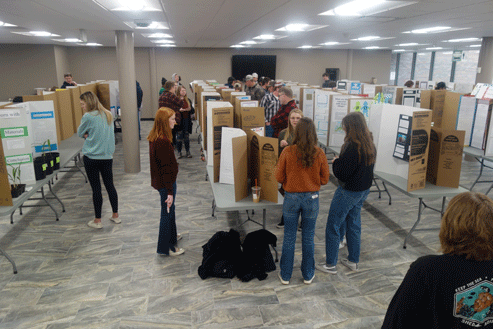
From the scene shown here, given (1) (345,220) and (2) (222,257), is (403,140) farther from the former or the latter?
(2) (222,257)

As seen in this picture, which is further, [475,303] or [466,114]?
[466,114]

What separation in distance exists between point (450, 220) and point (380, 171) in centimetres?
308

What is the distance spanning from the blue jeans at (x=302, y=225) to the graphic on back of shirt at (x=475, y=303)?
162 centimetres

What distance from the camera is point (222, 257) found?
10.6ft

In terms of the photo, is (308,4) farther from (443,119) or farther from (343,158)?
(443,119)

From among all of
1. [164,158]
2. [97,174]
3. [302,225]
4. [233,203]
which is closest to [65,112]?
[97,174]

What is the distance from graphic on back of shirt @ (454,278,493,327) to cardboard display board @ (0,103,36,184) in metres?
3.96

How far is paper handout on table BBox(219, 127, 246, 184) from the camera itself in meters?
3.37

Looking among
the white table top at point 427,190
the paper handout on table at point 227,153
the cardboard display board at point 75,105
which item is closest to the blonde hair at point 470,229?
the paper handout on table at point 227,153

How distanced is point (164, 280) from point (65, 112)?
13.3ft

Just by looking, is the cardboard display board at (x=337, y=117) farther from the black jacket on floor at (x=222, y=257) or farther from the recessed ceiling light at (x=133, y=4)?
the recessed ceiling light at (x=133, y=4)

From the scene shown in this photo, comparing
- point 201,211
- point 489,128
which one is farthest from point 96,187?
point 489,128

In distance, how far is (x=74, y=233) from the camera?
13.1ft

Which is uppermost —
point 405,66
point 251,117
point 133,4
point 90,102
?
point 405,66
